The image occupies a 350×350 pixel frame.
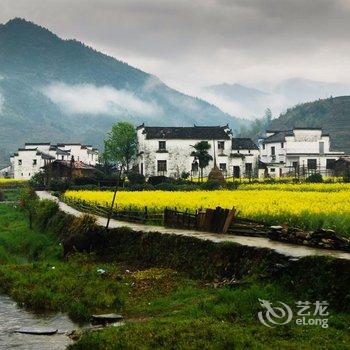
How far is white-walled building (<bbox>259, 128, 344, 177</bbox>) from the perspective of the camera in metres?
85.6

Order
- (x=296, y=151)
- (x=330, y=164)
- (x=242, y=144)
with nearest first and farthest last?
(x=330, y=164) < (x=242, y=144) < (x=296, y=151)

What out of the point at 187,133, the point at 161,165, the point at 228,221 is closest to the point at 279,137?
the point at 187,133

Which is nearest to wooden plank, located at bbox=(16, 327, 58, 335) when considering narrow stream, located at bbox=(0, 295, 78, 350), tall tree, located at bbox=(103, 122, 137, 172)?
narrow stream, located at bbox=(0, 295, 78, 350)

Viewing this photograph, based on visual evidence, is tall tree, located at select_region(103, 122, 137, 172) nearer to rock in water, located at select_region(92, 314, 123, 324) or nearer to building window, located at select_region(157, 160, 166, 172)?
building window, located at select_region(157, 160, 166, 172)

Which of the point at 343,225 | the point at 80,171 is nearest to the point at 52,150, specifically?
the point at 80,171

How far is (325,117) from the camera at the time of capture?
154 metres

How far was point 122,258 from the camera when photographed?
22.5 meters

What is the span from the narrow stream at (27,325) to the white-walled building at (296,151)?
69.1m

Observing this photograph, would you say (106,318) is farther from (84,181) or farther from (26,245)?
(84,181)

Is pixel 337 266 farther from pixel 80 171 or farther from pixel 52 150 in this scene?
pixel 52 150

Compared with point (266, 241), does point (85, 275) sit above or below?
below

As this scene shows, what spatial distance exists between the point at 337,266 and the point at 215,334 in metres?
3.76

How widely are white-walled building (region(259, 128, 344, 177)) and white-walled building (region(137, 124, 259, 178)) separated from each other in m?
4.61

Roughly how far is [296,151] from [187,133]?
1800cm
